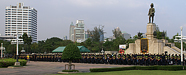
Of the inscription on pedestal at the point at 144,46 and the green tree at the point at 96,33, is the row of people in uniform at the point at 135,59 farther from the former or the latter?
the green tree at the point at 96,33

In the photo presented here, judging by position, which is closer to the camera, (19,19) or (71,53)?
(71,53)

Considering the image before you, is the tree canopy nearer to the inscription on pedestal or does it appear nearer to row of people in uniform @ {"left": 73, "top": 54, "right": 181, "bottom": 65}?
row of people in uniform @ {"left": 73, "top": 54, "right": 181, "bottom": 65}

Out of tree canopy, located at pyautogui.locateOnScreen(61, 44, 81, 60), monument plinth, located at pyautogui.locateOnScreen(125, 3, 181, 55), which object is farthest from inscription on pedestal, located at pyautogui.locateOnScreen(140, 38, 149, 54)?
tree canopy, located at pyautogui.locateOnScreen(61, 44, 81, 60)

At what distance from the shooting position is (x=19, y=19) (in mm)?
141500

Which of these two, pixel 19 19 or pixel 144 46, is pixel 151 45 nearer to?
pixel 144 46

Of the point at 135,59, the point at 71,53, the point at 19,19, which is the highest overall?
the point at 19,19

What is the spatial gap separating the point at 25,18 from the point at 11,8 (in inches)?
383

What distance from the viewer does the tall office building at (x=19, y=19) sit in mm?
138750

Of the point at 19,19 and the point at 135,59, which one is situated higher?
the point at 19,19

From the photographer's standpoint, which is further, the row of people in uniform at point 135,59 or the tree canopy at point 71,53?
the row of people in uniform at point 135,59

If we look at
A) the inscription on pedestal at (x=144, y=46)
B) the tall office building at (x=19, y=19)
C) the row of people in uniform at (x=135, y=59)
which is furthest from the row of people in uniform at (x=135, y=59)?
the tall office building at (x=19, y=19)

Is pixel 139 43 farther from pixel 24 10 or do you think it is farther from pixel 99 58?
pixel 24 10

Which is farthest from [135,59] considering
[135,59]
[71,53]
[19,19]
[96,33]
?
[19,19]

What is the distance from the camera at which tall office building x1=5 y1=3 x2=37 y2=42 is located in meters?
139
